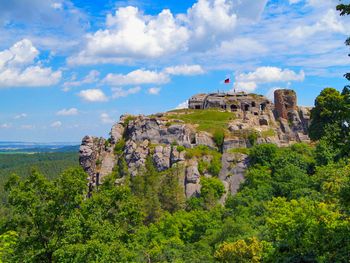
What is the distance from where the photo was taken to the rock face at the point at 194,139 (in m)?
67.2

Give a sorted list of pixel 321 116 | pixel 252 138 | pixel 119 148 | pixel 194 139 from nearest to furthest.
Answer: pixel 321 116 → pixel 252 138 → pixel 194 139 → pixel 119 148

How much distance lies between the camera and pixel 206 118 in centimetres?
7781

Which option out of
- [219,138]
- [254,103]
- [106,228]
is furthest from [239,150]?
[106,228]

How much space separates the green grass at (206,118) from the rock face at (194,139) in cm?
110

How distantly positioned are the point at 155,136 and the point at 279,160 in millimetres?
21290

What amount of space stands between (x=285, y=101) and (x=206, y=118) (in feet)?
56.0

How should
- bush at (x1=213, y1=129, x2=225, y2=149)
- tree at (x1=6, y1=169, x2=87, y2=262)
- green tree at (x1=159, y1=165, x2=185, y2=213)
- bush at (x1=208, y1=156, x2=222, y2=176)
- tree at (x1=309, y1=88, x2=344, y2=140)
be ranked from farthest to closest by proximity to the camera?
bush at (x1=213, y1=129, x2=225, y2=149) → bush at (x1=208, y1=156, x2=222, y2=176) → tree at (x1=309, y1=88, x2=344, y2=140) → green tree at (x1=159, y1=165, x2=185, y2=213) → tree at (x1=6, y1=169, x2=87, y2=262)

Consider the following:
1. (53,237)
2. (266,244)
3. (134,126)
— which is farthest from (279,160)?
(53,237)

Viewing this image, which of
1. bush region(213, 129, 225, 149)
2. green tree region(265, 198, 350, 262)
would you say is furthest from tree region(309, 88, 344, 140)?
green tree region(265, 198, 350, 262)

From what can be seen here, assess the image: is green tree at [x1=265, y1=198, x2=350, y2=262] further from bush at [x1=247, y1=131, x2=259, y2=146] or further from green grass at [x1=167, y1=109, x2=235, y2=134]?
green grass at [x1=167, y1=109, x2=235, y2=134]

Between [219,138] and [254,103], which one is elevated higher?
[254,103]

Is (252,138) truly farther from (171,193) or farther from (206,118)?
(171,193)

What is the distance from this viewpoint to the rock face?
6725 cm

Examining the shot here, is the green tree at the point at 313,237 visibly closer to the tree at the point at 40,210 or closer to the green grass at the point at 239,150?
the tree at the point at 40,210
